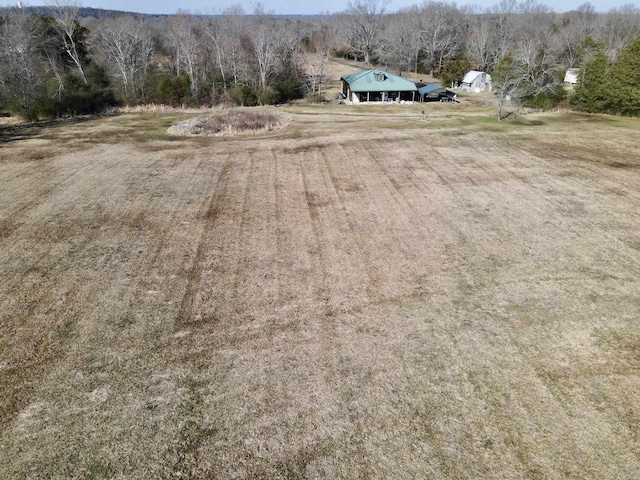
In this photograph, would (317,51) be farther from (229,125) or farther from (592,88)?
(592,88)

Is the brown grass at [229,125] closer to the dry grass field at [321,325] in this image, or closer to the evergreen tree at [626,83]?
the dry grass field at [321,325]

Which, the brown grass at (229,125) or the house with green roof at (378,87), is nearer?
the brown grass at (229,125)

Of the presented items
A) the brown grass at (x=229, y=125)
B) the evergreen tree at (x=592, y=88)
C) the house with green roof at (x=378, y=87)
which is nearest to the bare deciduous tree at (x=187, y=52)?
the brown grass at (x=229, y=125)

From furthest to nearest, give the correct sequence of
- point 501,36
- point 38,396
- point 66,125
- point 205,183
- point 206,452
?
point 501,36 < point 66,125 < point 205,183 < point 38,396 < point 206,452

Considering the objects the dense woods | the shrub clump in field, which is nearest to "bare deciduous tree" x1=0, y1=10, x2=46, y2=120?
the dense woods

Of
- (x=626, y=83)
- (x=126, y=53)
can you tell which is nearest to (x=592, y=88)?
(x=626, y=83)

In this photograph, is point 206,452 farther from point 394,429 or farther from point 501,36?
point 501,36

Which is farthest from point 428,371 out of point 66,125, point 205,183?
point 66,125
